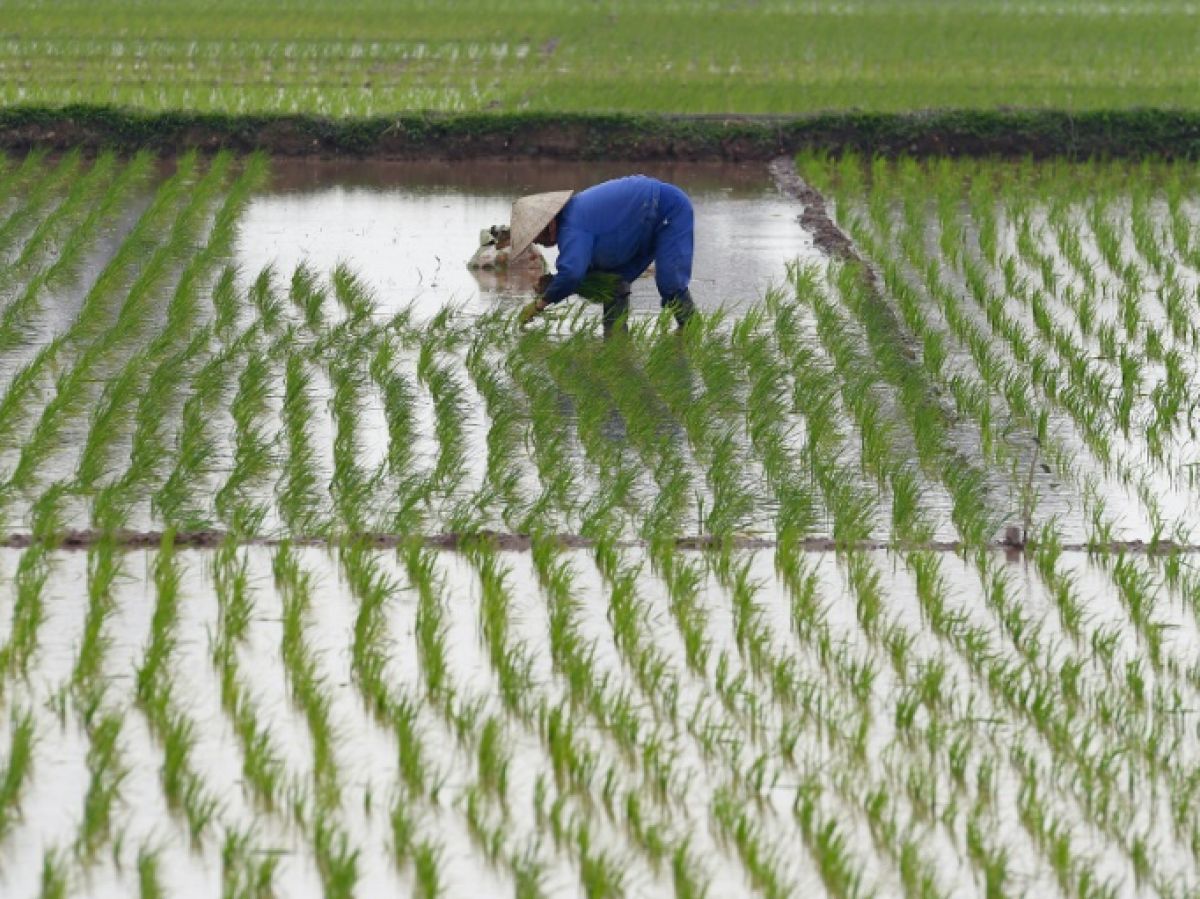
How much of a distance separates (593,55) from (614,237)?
8.15 m

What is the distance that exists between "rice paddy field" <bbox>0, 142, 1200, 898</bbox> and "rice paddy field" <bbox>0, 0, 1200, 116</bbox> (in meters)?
4.51

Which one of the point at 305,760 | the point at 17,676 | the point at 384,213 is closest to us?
the point at 305,760

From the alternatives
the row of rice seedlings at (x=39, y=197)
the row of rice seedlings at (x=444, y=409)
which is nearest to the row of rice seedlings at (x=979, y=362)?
the row of rice seedlings at (x=444, y=409)

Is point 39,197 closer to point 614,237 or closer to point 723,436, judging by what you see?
point 614,237

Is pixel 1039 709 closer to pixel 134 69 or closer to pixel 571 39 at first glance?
pixel 134 69

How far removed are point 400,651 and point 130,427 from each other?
6.43ft

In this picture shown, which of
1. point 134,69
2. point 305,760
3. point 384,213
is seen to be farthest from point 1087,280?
point 134,69

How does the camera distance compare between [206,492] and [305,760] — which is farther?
[206,492]

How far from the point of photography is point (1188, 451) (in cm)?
620

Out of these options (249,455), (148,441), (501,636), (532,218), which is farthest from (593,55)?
(501,636)

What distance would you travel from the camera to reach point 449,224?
392 inches

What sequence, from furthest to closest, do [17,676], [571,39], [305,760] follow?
1. [571,39]
2. [17,676]
3. [305,760]

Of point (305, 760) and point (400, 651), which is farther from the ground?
point (400, 651)

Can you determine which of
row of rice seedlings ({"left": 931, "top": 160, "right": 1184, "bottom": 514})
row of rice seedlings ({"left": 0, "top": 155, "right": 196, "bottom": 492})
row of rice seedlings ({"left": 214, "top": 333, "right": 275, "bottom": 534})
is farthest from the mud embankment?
row of rice seedlings ({"left": 214, "top": 333, "right": 275, "bottom": 534})
